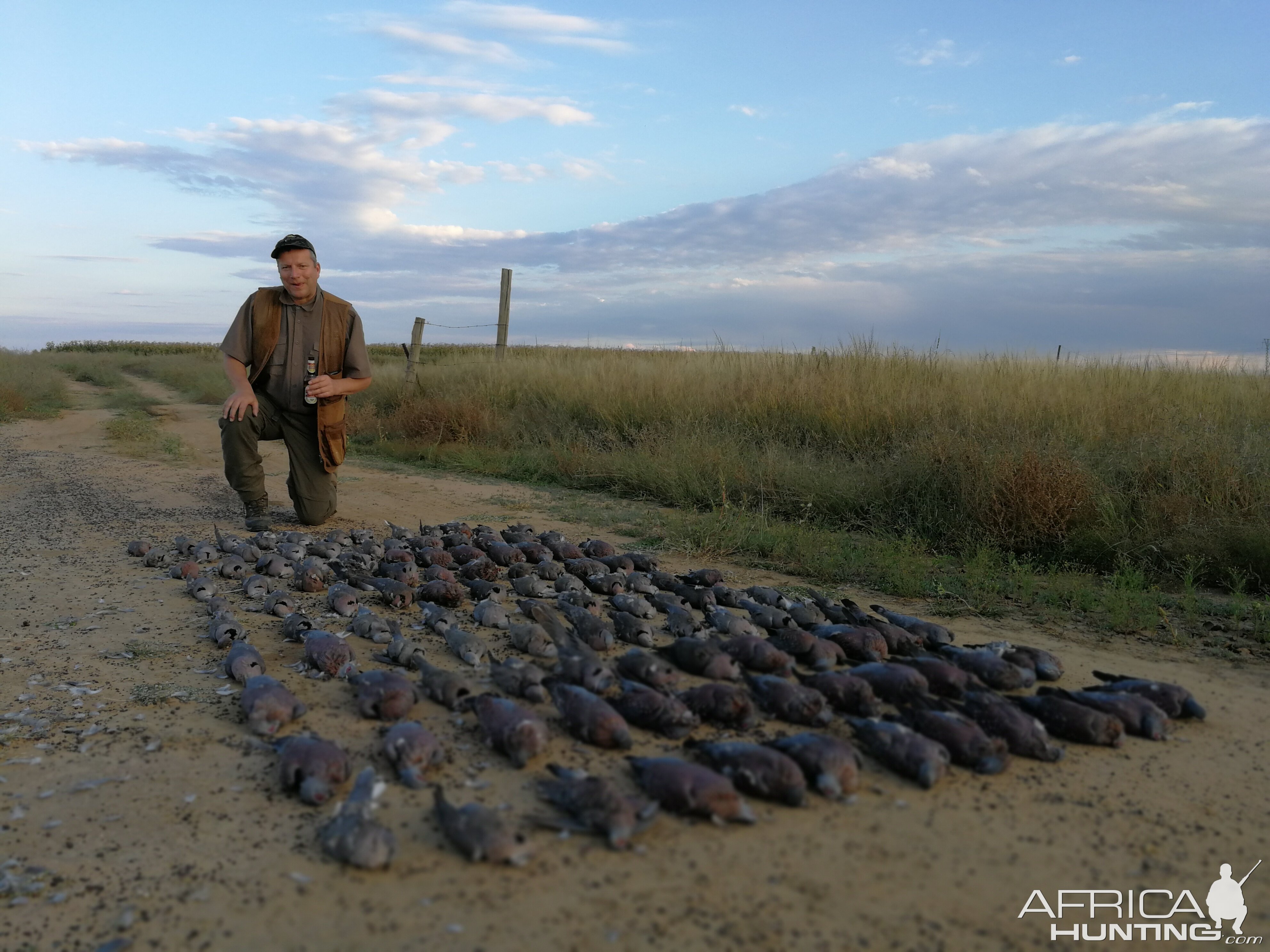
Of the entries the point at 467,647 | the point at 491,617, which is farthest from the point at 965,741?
the point at 491,617

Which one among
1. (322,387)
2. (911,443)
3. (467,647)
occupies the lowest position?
(467,647)

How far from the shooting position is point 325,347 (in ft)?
18.9

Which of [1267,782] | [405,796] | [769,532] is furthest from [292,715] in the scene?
[769,532]

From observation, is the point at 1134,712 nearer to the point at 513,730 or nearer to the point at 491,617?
the point at 513,730

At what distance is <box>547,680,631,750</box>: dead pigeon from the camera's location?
2.52 m

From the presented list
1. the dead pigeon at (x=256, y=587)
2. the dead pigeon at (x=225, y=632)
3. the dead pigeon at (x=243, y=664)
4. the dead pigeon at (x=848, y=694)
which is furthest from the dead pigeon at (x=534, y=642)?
the dead pigeon at (x=256, y=587)

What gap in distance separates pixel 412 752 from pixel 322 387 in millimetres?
3806

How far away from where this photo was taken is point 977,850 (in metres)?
2.09

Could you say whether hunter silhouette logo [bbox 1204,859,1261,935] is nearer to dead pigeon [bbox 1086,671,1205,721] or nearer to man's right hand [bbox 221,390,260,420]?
dead pigeon [bbox 1086,671,1205,721]

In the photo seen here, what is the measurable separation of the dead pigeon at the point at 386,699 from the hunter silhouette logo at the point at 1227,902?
221cm

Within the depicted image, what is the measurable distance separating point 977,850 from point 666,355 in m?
11.6

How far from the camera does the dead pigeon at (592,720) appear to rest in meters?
2.52

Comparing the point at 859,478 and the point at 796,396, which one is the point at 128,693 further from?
the point at 796,396
